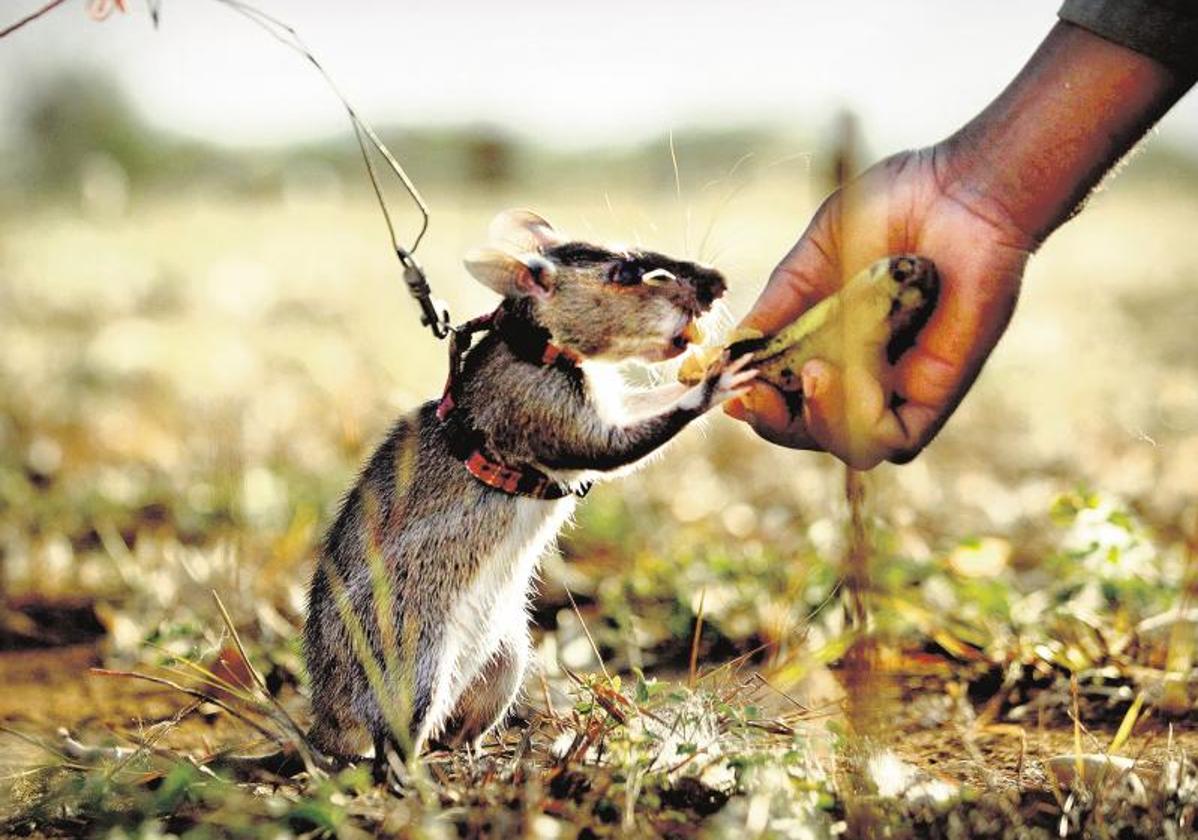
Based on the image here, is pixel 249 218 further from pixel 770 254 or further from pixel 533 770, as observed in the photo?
pixel 533 770

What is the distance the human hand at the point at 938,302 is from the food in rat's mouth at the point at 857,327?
0.04 metres

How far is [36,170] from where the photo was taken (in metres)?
21.2

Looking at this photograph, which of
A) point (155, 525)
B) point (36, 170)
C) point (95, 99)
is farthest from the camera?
point (95, 99)

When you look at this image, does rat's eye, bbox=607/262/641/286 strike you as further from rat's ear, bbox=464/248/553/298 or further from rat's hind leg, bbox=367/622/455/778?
rat's hind leg, bbox=367/622/455/778

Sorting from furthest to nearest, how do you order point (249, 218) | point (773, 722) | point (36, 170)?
point (36, 170), point (249, 218), point (773, 722)

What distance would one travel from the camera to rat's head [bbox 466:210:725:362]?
3279 millimetres

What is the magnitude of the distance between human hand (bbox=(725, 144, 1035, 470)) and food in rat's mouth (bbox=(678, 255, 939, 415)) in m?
0.04

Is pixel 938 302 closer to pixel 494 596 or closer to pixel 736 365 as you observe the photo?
pixel 736 365

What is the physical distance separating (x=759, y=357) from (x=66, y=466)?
13.3 feet

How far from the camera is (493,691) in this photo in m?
3.30

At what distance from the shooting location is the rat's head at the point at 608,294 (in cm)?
328

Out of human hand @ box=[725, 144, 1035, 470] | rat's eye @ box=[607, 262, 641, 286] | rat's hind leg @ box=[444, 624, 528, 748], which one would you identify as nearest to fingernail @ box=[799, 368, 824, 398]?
human hand @ box=[725, 144, 1035, 470]

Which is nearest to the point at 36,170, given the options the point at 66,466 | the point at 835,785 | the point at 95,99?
the point at 95,99

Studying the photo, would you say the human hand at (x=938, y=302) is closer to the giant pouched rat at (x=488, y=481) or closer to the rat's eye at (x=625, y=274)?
the giant pouched rat at (x=488, y=481)
